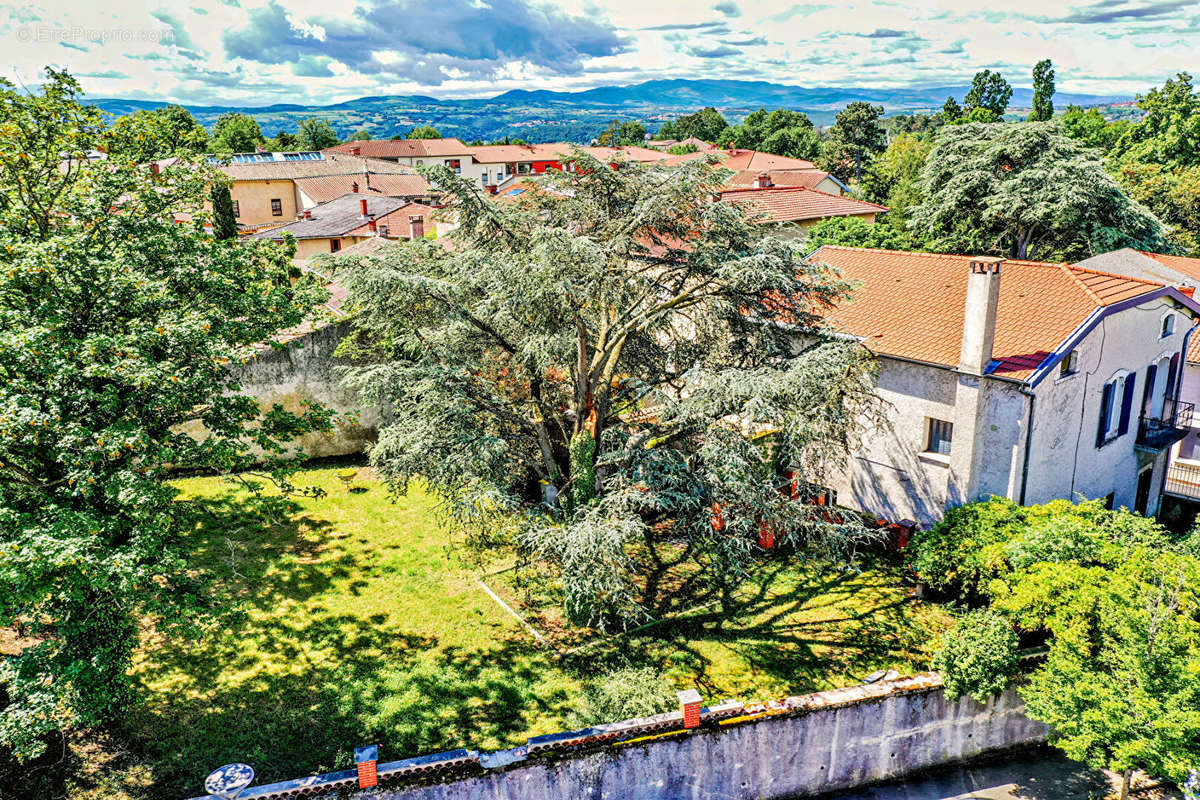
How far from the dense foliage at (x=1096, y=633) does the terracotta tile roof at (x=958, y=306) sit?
4080mm

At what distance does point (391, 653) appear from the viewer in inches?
559

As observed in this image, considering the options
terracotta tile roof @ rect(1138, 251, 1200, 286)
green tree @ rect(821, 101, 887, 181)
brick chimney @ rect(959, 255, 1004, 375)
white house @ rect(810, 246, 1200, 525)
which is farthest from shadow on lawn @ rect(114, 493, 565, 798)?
green tree @ rect(821, 101, 887, 181)

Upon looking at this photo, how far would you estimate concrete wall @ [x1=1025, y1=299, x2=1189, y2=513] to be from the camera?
17047 millimetres

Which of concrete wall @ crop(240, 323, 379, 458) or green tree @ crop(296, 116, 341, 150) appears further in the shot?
green tree @ crop(296, 116, 341, 150)

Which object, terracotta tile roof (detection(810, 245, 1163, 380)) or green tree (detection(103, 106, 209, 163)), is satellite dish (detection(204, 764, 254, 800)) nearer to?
green tree (detection(103, 106, 209, 163))

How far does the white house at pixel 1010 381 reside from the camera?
1650cm

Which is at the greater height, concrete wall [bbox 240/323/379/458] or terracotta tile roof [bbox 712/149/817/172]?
terracotta tile roof [bbox 712/149/817/172]

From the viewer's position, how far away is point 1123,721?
400 inches

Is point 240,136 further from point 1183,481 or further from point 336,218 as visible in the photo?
point 1183,481

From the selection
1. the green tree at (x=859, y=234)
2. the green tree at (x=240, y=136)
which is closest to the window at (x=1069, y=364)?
the green tree at (x=859, y=234)

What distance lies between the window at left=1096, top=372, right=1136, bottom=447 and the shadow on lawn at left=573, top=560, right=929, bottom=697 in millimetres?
6967

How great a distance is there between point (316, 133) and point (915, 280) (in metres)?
118

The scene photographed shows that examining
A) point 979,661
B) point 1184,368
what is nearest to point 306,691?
point 979,661

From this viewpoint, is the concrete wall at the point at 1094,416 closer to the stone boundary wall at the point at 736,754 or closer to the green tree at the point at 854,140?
the stone boundary wall at the point at 736,754
